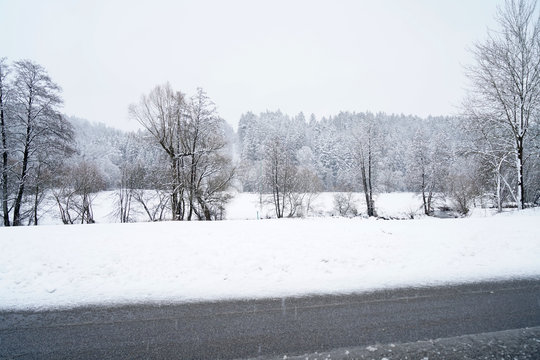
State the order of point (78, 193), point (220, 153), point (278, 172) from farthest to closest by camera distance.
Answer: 1. point (278, 172)
2. point (78, 193)
3. point (220, 153)

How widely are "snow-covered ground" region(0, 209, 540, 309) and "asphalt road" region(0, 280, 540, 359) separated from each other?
2.08ft

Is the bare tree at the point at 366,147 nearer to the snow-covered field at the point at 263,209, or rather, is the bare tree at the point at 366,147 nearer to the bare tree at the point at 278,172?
the snow-covered field at the point at 263,209

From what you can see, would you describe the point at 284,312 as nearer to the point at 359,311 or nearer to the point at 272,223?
the point at 359,311

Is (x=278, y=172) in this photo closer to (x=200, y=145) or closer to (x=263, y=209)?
(x=263, y=209)

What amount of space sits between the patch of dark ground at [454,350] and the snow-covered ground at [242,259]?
2347 millimetres

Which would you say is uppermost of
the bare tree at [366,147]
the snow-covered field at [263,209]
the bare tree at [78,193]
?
the bare tree at [366,147]

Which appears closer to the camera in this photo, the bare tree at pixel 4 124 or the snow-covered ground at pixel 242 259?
the snow-covered ground at pixel 242 259

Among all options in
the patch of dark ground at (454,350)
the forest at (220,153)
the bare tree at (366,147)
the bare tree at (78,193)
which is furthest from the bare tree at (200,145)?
the bare tree at (366,147)

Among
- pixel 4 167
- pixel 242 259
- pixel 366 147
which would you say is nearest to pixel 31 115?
pixel 4 167

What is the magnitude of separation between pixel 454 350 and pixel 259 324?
315cm

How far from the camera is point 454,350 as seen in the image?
3865 mm

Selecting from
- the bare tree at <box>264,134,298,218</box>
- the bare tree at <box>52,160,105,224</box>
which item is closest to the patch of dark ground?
the bare tree at <box>264,134,298,218</box>

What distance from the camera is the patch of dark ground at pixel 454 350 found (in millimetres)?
3719

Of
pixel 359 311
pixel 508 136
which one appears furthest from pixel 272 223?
pixel 508 136
